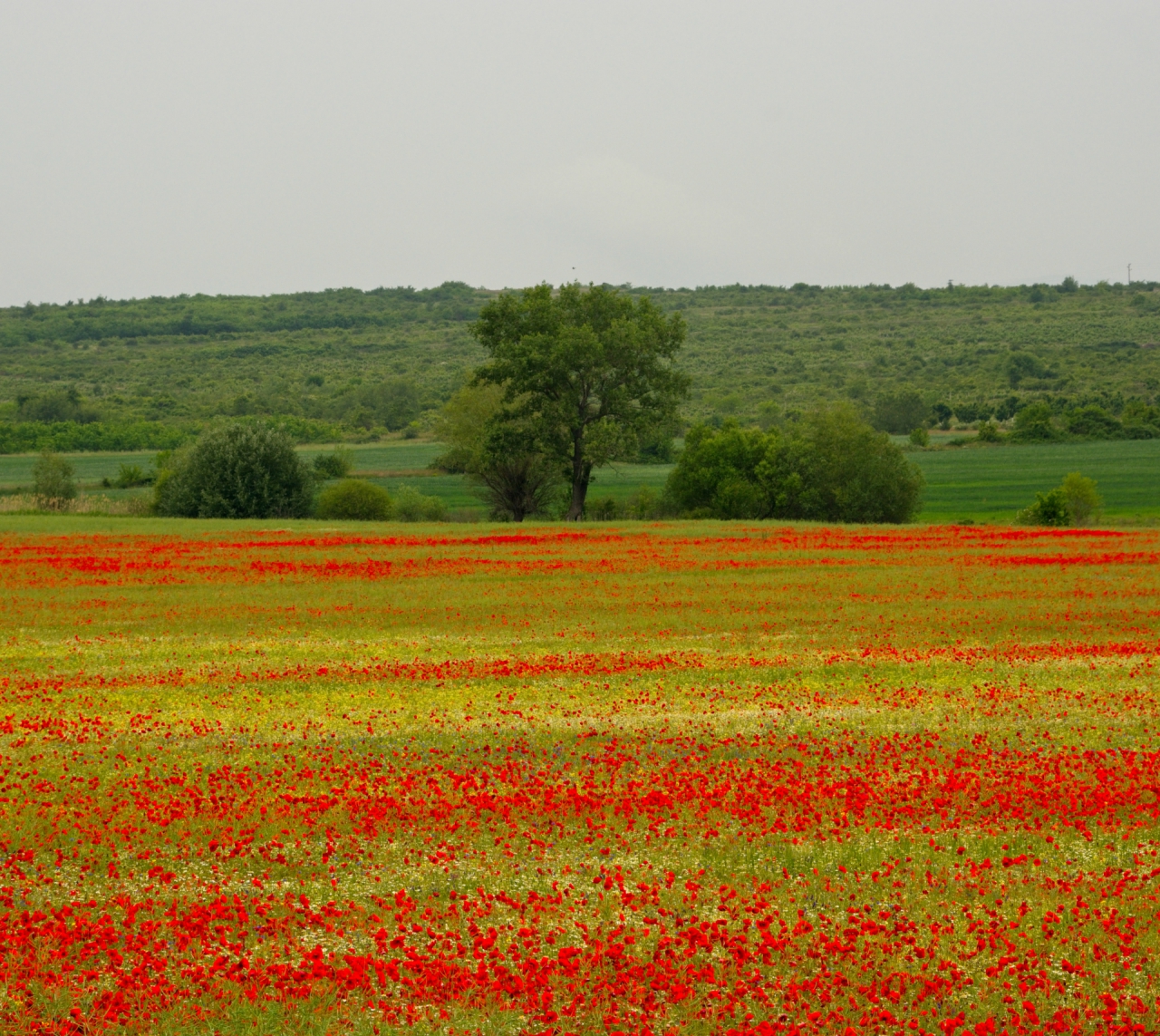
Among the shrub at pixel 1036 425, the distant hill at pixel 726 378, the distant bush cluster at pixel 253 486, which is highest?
the distant hill at pixel 726 378

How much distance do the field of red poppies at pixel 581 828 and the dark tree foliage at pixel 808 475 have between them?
45.9 meters

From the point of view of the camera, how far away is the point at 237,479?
70.5 m

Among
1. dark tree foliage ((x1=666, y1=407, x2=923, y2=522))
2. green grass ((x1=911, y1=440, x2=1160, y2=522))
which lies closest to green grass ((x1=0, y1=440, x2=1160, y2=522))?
green grass ((x1=911, y1=440, x2=1160, y2=522))

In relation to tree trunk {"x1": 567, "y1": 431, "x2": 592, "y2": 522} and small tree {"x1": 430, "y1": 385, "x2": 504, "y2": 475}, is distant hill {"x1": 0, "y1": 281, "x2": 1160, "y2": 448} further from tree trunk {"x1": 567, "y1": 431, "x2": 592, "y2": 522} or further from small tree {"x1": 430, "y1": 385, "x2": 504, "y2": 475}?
tree trunk {"x1": 567, "y1": 431, "x2": 592, "y2": 522}

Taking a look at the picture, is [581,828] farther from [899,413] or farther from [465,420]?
[899,413]

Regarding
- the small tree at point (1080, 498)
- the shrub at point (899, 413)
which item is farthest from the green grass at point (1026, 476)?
the shrub at point (899, 413)

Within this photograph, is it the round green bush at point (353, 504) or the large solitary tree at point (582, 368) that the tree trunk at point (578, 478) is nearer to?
the large solitary tree at point (582, 368)

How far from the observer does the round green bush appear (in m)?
72.9

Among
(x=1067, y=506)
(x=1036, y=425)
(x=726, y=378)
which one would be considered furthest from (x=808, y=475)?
(x=726, y=378)

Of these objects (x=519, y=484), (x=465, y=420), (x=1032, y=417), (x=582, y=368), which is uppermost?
(x=582, y=368)

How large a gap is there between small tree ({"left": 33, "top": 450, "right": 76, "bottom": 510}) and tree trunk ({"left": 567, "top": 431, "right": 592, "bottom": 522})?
30.7m

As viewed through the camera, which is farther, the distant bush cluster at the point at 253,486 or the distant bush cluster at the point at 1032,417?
the distant bush cluster at the point at 1032,417

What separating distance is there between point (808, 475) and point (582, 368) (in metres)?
15.2

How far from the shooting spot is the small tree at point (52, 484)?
72125mm
